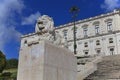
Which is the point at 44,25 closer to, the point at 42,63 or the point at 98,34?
the point at 42,63

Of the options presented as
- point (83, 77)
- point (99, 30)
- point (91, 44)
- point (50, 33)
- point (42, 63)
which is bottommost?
point (83, 77)

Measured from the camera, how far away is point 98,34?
2101 inches

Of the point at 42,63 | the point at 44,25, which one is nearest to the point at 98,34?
the point at 44,25

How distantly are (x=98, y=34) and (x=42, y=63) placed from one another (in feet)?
159

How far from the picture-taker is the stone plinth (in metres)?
5.98

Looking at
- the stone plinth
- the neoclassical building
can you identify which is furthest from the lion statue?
the neoclassical building

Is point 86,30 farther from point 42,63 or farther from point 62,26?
point 42,63

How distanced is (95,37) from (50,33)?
156ft

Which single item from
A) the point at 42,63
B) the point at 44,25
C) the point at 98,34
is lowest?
the point at 42,63

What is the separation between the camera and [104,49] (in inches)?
2034

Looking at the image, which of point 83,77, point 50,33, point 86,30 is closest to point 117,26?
point 86,30

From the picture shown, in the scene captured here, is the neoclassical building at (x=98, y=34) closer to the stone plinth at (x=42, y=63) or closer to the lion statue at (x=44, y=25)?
the lion statue at (x=44, y=25)

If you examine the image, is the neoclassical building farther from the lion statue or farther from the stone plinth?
the stone plinth

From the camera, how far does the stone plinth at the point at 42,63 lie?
5.98m
